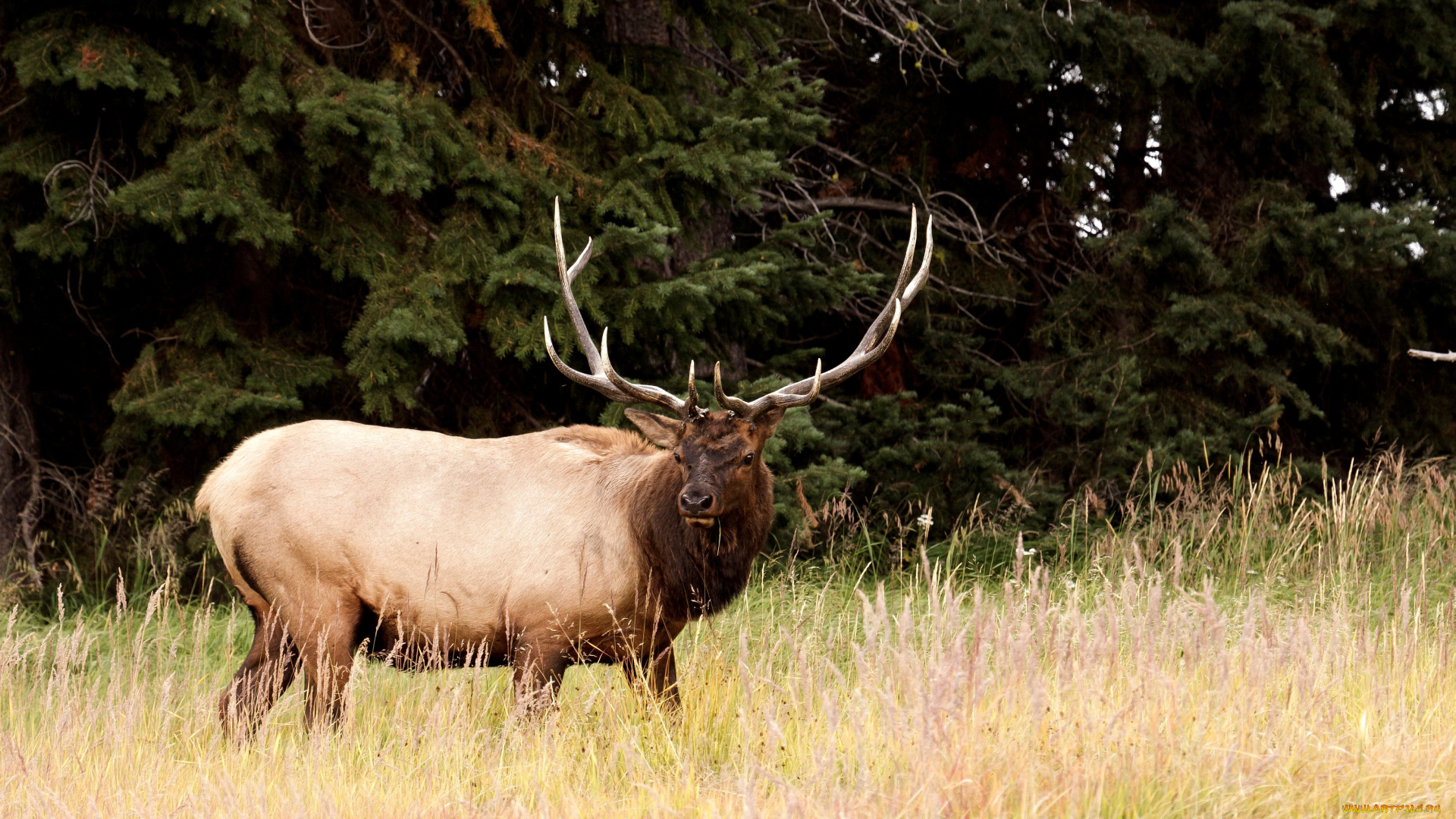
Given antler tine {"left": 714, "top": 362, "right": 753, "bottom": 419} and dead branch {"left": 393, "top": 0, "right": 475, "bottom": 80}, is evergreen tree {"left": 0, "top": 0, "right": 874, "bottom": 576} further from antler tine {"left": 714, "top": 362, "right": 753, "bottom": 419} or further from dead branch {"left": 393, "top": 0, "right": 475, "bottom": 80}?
antler tine {"left": 714, "top": 362, "right": 753, "bottom": 419}

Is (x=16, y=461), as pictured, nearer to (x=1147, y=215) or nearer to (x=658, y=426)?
(x=658, y=426)

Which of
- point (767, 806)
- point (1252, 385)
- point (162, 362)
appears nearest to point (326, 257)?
point (162, 362)

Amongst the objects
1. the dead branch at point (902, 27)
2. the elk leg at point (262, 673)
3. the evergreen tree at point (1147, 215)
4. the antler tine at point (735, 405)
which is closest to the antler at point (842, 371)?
the antler tine at point (735, 405)

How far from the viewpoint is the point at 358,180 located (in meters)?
6.96

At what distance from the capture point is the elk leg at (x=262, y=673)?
4.57m

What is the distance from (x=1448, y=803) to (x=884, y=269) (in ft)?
22.4

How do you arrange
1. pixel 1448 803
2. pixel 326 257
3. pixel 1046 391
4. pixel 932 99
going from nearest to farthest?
1. pixel 1448 803
2. pixel 326 257
3. pixel 1046 391
4. pixel 932 99

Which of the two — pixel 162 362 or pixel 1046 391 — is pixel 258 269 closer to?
pixel 162 362

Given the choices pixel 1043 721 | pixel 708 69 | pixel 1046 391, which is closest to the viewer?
pixel 1043 721

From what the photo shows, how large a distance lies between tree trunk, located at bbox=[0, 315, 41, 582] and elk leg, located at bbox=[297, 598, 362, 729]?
316cm

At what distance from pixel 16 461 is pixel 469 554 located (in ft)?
13.5

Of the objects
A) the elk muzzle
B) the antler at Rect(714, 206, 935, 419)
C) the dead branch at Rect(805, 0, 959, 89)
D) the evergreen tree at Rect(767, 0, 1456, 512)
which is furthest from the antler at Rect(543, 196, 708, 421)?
the dead branch at Rect(805, 0, 959, 89)

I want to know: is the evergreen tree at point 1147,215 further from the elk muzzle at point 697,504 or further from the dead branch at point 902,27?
the elk muzzle at point 697,504

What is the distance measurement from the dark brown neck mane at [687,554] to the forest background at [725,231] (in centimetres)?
182
